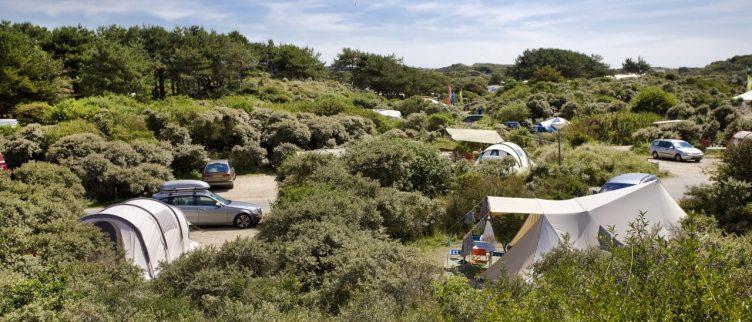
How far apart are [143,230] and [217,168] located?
34.5 ft

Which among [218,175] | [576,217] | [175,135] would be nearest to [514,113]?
[175,135]

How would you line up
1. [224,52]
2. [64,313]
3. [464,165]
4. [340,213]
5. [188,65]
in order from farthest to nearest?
[224,52], [188,65], [464,165], [340,213], [64,313]

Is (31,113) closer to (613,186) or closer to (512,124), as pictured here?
(613,186)

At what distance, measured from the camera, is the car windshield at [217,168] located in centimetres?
2156

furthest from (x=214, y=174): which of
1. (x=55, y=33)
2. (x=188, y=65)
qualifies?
(x=55, y=33)

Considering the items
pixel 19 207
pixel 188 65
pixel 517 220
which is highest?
pixel 188 65

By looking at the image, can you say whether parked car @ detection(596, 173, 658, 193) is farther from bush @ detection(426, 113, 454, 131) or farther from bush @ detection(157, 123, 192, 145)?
bush @ detection(426, 113, 454, 131)

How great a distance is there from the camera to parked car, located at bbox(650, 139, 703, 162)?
2666 cm

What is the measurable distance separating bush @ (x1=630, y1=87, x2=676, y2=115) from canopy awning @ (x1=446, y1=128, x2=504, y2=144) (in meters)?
23.1

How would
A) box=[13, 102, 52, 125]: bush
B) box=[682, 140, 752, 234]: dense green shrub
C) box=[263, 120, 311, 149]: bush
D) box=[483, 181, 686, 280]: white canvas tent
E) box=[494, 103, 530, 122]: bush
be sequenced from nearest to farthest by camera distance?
box=[483, 181, 686, 280]: white canvas tent → box=[682, 140, 752, 234]: dense green shrub → box=[263, 120, 311, 149]: bush → box=[13, 102, 52, 125]: bush → box=[494, 103, 530, 122]: bush

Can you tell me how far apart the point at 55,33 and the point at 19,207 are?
143 feet

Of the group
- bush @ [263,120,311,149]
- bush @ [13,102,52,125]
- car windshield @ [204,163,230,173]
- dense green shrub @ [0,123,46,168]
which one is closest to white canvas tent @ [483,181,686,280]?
car windshield @ [204,163,230,173]

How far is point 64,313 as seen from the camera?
6582 millimetres

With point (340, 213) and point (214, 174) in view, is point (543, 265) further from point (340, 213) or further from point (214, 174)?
point (214, 174)
